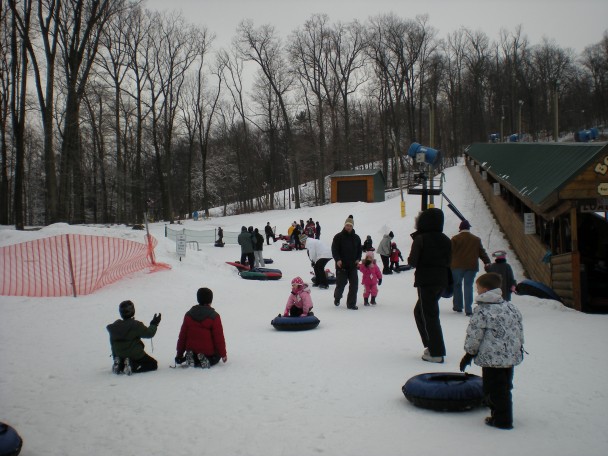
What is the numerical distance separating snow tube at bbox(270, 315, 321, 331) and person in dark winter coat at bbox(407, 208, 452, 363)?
3.15m

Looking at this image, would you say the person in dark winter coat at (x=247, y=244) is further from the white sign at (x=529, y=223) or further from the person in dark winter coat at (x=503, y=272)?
the person in dark winter coat at (x=503, y=272)

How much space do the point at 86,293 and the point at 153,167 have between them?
5602 cm

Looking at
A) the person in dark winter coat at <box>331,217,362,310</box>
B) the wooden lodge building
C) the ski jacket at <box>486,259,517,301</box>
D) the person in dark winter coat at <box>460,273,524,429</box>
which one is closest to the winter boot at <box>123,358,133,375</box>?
the person in dark winter coat at <box>460,273,524,429</box>

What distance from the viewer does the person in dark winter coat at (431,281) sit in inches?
287

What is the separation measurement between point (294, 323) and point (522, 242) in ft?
39.3

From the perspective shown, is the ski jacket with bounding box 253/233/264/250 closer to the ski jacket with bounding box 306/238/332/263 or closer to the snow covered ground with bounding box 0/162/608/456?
the ski jacket with bounding box 306/238/332/263

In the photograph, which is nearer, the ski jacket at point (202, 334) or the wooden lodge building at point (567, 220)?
the ski jacket at point (202, 334)

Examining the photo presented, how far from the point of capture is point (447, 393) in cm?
520

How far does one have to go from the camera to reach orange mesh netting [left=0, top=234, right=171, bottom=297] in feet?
46.2

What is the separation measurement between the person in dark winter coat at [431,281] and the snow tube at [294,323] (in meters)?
3.15

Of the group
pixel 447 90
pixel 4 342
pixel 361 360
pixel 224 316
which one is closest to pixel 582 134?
pixel 224 316

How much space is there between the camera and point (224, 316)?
1253 centimetres

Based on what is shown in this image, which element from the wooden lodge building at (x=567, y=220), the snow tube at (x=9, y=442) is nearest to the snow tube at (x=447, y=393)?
the snow tube at (x=9, y=442)

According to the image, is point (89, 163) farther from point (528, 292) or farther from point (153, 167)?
point (528, 292)
